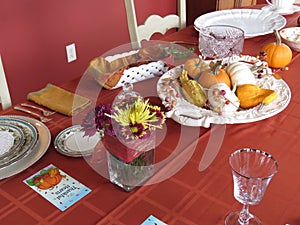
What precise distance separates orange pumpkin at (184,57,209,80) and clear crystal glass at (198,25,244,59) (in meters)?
0.16

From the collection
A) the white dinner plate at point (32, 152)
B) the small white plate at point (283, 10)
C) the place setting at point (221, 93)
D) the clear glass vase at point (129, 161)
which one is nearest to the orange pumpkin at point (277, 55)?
the place setting at point (221, 93)

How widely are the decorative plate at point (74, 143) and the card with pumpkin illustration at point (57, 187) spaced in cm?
6

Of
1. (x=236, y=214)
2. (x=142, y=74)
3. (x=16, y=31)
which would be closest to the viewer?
(x=236, y=214)

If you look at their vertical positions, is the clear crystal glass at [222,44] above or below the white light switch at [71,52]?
above

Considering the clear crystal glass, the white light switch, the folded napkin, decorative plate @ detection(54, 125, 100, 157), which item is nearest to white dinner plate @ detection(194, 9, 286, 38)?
the clear crystal glass

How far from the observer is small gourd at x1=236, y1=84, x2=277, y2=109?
1.07 meters

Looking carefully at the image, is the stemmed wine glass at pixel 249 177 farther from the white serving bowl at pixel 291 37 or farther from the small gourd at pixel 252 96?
the white serving bowl at pixel 291 37

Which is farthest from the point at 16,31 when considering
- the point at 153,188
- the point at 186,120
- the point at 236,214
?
the point at 236,214

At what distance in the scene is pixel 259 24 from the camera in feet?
5.53

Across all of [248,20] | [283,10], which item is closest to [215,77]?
[248,20]

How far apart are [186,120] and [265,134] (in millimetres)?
213

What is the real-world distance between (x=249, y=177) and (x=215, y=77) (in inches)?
17.8

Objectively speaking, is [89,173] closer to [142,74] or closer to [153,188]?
[153,188]

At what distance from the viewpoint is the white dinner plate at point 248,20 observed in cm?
164
